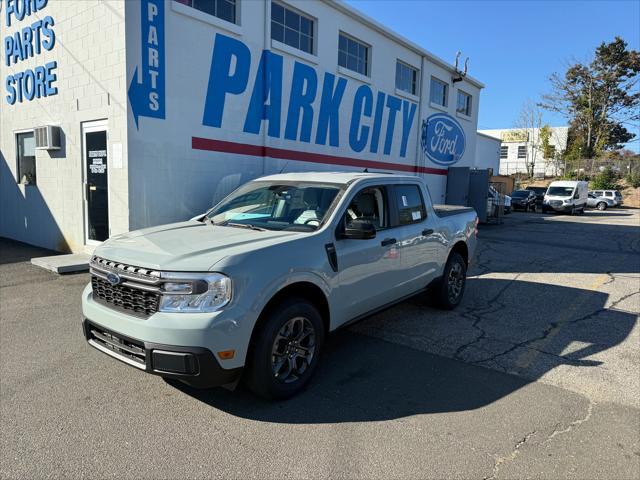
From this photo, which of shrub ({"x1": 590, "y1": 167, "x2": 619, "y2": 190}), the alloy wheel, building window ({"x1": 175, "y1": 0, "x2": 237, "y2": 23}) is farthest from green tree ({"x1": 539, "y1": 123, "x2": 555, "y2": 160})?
the alloy wheel

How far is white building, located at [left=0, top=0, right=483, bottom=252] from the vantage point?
26.9 feet

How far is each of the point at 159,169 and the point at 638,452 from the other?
8.00 meters

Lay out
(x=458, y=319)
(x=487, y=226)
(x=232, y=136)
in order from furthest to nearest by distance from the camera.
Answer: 1. (x=487, y=226)
2. (x=232, y=136)
3. (x=458, y=319)

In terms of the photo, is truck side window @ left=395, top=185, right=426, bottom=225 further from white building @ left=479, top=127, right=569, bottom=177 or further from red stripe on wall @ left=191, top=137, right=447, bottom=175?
white building @ left=479, top=127, right=569, bottom=177

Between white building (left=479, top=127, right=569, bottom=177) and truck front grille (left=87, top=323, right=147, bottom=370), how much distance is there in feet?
180

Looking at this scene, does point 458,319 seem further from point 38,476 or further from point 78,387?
point 38,476

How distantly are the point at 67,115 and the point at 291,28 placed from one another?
5558mm

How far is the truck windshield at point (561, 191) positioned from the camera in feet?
100

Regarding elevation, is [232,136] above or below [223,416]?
above

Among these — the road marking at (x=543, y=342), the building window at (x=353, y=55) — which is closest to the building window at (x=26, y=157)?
the building window at (x=353, y=55)

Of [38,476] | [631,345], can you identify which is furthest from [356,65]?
[38,476]

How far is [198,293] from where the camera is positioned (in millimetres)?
3139

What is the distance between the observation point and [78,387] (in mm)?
3832

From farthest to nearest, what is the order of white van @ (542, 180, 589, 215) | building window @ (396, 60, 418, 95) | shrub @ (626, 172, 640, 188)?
shrub @ (626, 172, 640, 188) → white van @ (542, 180, 589, 215) → building window @ (396, 60, 418, 95)
